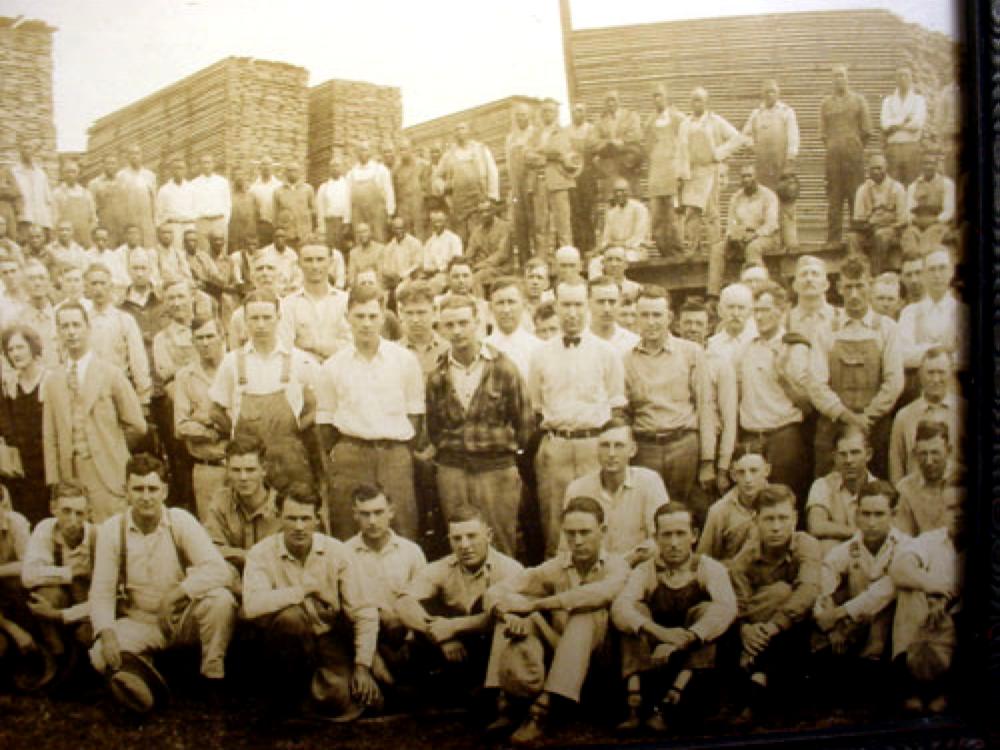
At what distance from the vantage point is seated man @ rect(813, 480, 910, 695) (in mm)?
4426

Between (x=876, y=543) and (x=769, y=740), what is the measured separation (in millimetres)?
907

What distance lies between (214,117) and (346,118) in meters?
0.53

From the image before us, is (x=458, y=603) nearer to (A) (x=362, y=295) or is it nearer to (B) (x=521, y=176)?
(A) (x=362, y=295)

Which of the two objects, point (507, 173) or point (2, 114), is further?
point (507, 173)

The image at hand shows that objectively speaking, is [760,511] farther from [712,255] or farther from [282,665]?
[282,665]

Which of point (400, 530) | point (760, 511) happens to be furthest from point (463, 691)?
point (760, 511)

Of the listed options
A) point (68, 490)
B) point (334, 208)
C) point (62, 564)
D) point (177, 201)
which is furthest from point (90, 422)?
point (334, 208)

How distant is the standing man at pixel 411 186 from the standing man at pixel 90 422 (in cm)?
132

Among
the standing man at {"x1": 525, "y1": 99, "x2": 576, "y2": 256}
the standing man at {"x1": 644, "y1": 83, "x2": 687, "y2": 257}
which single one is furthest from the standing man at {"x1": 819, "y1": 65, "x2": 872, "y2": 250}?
the standing man at {"x1": 525, "y1": 99, "x2": 576, "y2": 256}

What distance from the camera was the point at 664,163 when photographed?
443cm

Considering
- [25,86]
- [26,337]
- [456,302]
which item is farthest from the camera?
[456,302]

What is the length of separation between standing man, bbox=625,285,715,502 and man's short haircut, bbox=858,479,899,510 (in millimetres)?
626

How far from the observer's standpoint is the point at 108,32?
4199 millimetres

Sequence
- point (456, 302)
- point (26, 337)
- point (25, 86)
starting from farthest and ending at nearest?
point (456, 302) < point (26, 337) < point (25, 86)
